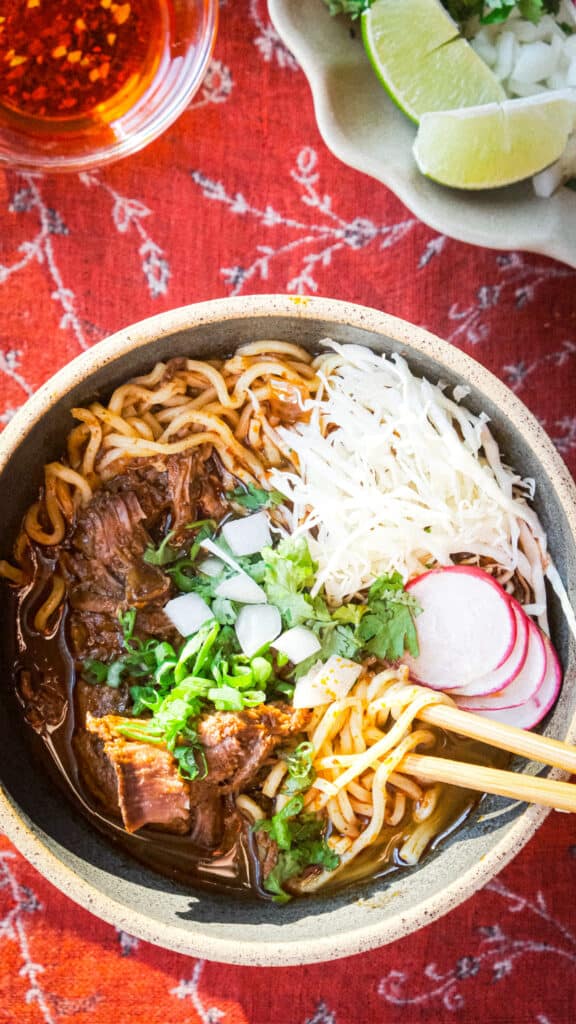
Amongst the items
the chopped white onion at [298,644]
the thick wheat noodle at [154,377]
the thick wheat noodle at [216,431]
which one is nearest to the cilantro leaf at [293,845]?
the chopped white onion at [298,644]

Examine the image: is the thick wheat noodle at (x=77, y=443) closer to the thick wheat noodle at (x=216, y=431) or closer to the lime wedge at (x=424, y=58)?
the thick wheat noodle at (x=216, y=431)

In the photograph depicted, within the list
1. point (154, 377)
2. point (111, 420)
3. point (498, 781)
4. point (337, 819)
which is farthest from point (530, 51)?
point (337, 819)

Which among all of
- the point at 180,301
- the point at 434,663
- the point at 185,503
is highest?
the point at 180,301


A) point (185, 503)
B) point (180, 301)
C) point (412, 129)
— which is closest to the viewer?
point (412, 129)

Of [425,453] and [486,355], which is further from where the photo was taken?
[486,355]

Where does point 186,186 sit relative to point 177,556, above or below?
above

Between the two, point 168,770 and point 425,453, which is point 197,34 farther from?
point 168,770

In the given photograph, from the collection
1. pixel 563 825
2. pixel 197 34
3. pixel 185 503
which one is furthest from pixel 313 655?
pixel 197 34
